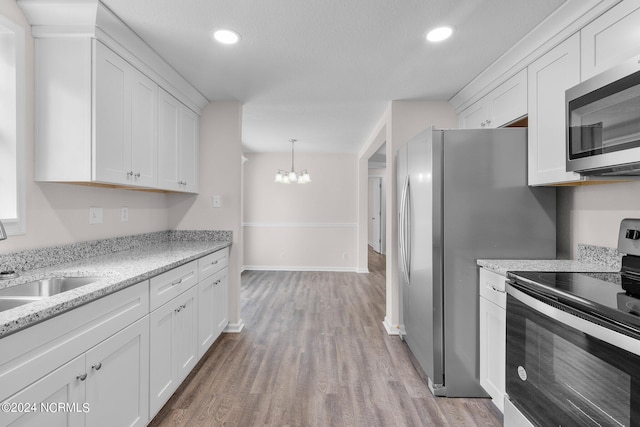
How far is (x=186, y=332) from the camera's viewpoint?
6.97 feet

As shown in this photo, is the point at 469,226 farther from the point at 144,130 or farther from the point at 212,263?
the point at 144,130

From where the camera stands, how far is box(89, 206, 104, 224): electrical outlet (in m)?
2.11

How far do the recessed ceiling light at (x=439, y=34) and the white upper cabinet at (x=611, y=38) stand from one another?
0.68m

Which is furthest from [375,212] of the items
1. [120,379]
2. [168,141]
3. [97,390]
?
[97,390]

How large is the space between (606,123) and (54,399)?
244cm

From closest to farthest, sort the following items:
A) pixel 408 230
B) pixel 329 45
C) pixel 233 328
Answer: pixel 329 45, pixel 408 230, pixel 233 328

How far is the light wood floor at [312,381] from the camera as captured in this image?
6.00ft

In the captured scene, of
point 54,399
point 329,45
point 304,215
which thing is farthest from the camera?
point 304,215

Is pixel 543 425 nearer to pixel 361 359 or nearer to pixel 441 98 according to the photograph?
pixel 361 359

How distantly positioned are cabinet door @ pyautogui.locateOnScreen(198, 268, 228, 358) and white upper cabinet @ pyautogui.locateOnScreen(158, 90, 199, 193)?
88cm

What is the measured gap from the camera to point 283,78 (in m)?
2.61

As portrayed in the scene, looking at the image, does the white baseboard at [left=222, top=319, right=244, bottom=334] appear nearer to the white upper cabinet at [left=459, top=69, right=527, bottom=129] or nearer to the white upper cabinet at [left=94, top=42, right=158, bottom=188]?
the white upper cabinet at [left=94, top=42, right=158, bottom=188]

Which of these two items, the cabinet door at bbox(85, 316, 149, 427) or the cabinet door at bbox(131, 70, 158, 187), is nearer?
the cabinet door at bbox(85, 316, 149, 427)

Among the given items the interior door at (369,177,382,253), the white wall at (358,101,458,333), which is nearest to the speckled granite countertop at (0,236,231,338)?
the white wall at (358,101,458,333)
